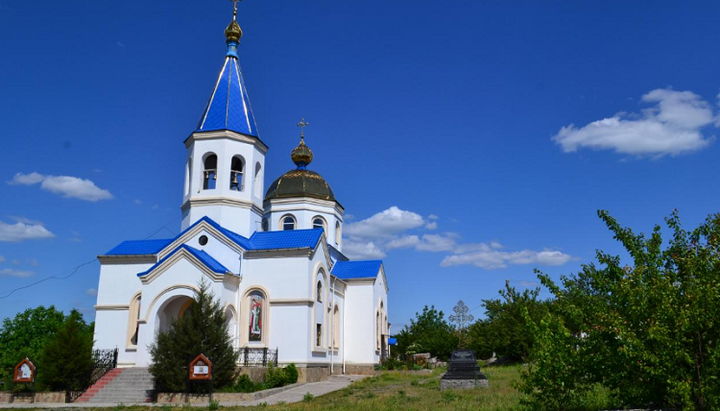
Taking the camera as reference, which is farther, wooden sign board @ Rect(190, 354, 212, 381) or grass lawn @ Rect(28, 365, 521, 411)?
wooden sign board @ Rect(190, 354, 212, 381)

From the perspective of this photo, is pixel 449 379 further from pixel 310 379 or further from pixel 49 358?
pixel 49 358

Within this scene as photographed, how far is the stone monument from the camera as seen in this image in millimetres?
17781

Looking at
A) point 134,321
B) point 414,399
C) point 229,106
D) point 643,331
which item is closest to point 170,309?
point 134,321

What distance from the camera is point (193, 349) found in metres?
16.2

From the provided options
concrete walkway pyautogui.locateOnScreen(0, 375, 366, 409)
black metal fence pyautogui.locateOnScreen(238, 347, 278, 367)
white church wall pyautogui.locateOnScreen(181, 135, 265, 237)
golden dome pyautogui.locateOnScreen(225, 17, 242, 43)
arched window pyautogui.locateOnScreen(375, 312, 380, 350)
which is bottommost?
concrete walkway pyautogui.locateOnScreen(0, 375, 366, 409)

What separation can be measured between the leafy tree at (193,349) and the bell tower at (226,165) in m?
6.93

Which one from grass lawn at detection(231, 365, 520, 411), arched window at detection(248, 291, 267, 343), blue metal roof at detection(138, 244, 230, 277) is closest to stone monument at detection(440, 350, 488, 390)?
grass lawn at detection(231, 365, 520, 411)

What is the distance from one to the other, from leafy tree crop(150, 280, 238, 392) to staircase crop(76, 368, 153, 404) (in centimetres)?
168

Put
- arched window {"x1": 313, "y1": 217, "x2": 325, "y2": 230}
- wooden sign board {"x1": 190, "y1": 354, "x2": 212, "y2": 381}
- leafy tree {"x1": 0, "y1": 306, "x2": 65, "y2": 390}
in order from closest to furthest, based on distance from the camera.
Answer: wooden sign board {"x1": 190, "y1": 354, "x2": 212, "y2": 381} < arched window {"x1": 313, "y1": 217, "x2": 325, "y2": 230} < leafy tree {"x1": 0, "y1": 306, "x2": 65, "y2": 390}

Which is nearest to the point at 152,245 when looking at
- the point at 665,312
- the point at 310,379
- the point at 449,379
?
the point at 310,379

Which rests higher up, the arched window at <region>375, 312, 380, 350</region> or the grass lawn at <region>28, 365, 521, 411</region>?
the arched window at <region>375, 312, 380, 350</region>

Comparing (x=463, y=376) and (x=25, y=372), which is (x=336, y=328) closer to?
(x=463, y=376)

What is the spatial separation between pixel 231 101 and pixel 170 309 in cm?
918

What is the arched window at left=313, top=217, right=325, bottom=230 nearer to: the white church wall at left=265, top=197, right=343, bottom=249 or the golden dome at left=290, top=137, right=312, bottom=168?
the white church wall at left=265, top=197, right=343, bottom=249
